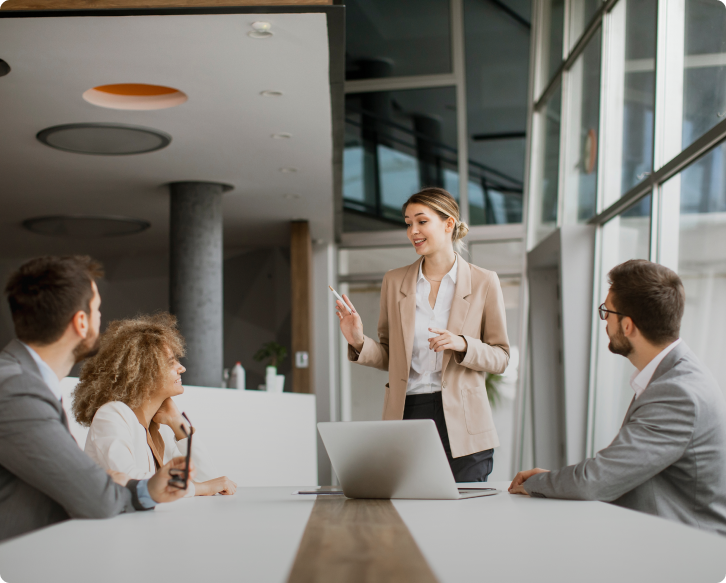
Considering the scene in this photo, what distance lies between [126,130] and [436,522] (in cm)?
419

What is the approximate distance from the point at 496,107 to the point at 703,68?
5.56 meters

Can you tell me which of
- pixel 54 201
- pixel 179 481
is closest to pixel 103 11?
pixel 179 481

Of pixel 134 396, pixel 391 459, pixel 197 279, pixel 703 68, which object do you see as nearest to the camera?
pixel 391 459

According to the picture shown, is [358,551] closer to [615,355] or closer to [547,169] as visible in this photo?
[615,355]

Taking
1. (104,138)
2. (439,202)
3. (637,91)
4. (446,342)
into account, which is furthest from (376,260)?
(446,342)

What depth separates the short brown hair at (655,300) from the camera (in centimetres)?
175

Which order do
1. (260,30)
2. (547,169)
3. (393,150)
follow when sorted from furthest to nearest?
1. (393,150)
2. (547,169)
3. (260,30)

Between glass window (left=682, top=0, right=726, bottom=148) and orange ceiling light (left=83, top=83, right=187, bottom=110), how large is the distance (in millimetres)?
2832

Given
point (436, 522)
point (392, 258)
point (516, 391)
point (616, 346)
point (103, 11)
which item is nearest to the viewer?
point (436, 522)

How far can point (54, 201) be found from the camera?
22.2ft

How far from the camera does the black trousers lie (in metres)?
2.22

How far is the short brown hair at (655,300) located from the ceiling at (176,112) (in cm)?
211

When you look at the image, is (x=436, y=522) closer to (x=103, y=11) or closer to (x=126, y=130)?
(x=103, y=11)

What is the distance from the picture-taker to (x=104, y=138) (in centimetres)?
486
